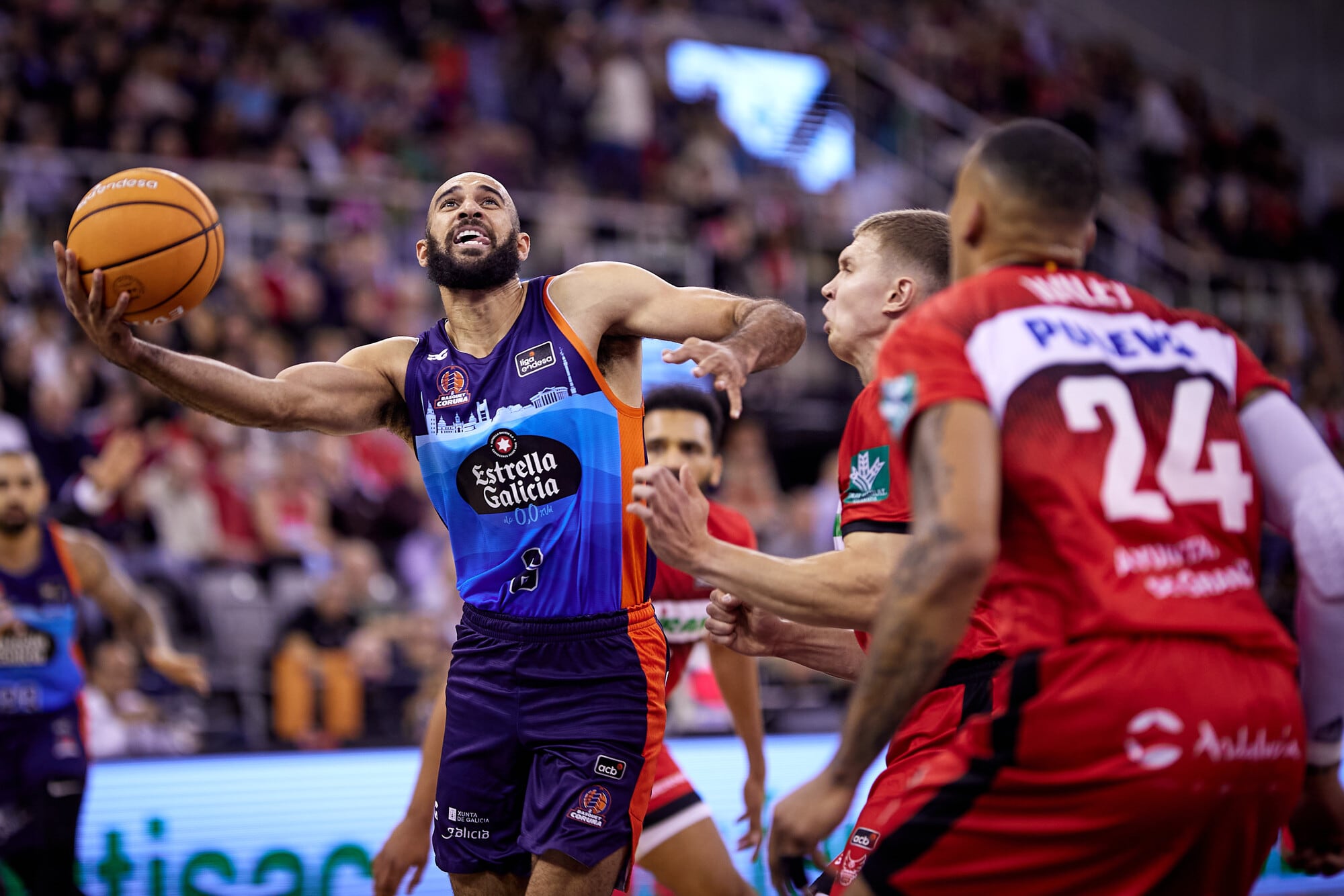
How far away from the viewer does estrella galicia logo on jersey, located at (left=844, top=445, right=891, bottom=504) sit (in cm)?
369

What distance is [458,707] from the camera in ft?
14.5

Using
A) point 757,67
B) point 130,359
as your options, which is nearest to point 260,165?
point 757,67

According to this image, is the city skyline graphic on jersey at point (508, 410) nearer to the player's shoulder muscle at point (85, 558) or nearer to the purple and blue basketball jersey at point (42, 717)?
the purple and blue basketball jersey at point (42, 717)

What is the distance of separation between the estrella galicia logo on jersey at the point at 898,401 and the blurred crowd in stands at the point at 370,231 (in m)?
6.87

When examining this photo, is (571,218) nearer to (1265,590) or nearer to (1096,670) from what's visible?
(1265,590)

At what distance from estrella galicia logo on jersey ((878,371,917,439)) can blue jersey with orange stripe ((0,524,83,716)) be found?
218 inches

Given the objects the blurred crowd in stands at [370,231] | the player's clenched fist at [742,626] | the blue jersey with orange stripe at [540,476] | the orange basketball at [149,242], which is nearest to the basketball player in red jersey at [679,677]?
the blue jersey with orange stripe at [540,476]

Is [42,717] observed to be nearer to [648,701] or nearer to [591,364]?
[648,701]

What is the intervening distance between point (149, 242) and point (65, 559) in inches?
133

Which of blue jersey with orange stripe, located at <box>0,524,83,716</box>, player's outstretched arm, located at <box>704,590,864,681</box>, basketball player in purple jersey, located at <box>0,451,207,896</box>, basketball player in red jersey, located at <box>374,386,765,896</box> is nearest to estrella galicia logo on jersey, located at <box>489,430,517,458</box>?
player's outstretched arm, located at <box>704,590,864,681</box>

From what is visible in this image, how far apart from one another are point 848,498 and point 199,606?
7.73 metres

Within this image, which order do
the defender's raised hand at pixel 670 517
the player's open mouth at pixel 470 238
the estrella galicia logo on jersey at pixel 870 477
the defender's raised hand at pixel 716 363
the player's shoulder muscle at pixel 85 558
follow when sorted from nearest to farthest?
the defender's raised hand at pixel 670 517 < the estrella galicia logo on jersey at pixel 870 477 < the defender's raised hand at pixel 716 363 < the player's open mouth at pixel 470 238 < the player's shoulder muscle at pixel 85 558

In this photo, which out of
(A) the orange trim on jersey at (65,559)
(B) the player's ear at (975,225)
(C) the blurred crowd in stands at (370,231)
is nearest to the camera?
(B) the player's ear at (975,225)

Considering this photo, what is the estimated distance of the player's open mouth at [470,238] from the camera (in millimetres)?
4633
